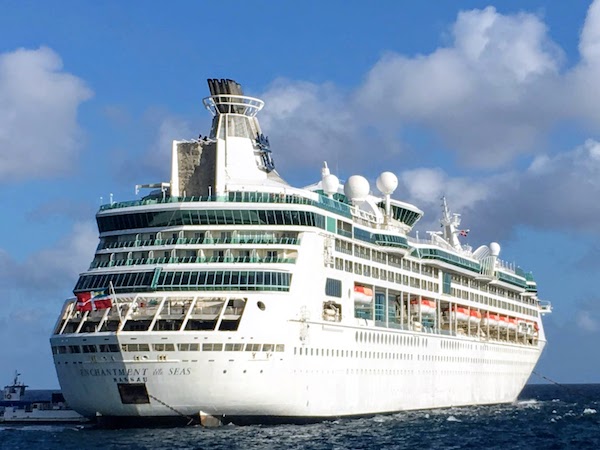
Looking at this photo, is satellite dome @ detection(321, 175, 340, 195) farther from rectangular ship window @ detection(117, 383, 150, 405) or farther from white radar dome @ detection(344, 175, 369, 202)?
rectangular ship window @ detection(117, 383, 150, 405)

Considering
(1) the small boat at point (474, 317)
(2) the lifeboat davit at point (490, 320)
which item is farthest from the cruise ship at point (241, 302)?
(2) the lifeboat davit at point (490, 320)

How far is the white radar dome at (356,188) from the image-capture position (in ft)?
252

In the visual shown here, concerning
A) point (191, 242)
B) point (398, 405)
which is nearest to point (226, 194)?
point (191, 242)

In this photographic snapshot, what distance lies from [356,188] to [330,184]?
4707 mm

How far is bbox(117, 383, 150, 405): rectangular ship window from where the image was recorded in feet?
188

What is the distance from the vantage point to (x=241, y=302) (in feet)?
190

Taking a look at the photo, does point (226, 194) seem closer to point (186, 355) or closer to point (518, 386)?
point (186, 355)

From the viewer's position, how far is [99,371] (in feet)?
190

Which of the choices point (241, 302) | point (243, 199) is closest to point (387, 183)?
point (243, 199)

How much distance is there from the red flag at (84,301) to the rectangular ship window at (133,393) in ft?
17.6

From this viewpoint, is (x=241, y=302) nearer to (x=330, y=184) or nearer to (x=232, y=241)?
(x=232, y=241)

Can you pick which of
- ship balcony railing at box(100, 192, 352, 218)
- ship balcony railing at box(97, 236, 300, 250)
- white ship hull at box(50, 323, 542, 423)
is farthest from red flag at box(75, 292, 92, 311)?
ship balcony railing at box(100, 192, 352, 218)

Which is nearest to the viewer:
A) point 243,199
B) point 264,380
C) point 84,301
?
point 264,380

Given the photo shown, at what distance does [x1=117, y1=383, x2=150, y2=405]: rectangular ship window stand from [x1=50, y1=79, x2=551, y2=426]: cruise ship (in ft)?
0.22
